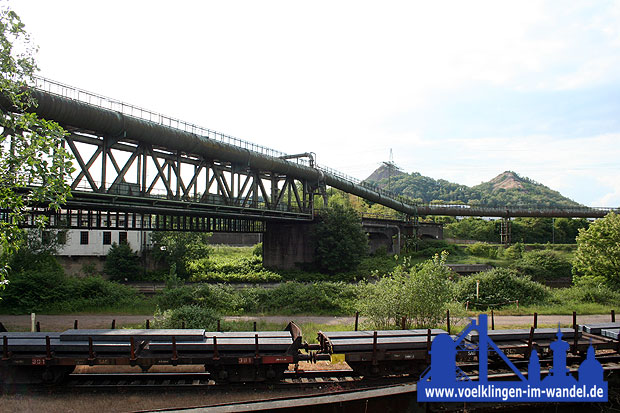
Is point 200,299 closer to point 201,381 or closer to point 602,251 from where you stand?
point 201,381

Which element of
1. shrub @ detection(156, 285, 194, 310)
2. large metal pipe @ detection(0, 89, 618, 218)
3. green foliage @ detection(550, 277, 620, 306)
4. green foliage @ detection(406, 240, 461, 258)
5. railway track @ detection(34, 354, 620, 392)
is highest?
large metal pipe @ detection(0, 89, 618, 218)

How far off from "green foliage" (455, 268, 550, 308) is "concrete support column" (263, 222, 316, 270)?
65.7 ft

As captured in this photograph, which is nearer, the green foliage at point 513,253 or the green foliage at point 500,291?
the green foliage at point 500,291

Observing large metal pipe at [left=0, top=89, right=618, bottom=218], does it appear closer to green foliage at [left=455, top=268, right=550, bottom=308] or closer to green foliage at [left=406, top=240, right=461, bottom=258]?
green foliage at [left=406, top=240, right=461, bottom=258]

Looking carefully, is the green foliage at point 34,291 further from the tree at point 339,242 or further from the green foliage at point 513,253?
the green foliage at point 513,253

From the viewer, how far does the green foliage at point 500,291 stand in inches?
1081

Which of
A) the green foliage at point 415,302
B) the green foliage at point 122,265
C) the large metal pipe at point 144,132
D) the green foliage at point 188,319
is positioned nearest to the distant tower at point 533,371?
the green foliage at point 415,302

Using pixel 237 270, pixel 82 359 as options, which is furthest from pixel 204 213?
pixel 82 359

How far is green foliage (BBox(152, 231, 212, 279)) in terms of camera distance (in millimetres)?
44537

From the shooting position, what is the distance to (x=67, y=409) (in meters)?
10.1

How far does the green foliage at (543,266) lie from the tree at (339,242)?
19412 millimetres

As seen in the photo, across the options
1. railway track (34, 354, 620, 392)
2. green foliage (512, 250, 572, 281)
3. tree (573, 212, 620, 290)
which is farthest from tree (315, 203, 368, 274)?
railway track (34, 354, 620, 392)

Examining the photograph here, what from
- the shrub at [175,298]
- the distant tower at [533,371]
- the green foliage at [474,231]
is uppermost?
the green foliage at [474,231]

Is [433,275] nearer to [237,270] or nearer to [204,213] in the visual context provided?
[204,213]
